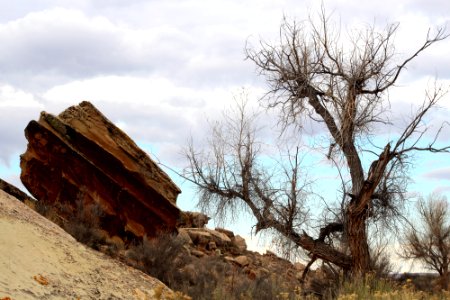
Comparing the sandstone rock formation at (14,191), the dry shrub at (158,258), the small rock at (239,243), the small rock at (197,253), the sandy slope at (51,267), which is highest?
the small rock at (239,243)

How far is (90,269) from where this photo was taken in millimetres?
11734

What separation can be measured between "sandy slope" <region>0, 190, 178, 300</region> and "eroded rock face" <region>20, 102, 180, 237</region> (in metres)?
3.01

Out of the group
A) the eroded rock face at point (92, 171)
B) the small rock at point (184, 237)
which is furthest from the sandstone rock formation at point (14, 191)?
the small rock at point (184, 237)

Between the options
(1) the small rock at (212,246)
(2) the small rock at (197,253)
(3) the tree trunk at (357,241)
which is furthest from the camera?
(1) the small rock at (212,246)

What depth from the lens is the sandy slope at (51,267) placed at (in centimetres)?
912

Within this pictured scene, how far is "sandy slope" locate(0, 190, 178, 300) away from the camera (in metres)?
9.12

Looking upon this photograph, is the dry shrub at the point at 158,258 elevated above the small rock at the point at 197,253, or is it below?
below

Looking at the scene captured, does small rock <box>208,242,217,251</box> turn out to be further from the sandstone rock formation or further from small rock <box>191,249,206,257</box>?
the sandstone rock formation

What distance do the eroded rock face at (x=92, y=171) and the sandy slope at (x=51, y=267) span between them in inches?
119

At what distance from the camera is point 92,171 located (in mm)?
17031

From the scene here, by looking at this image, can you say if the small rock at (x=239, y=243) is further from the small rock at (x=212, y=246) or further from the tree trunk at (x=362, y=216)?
the tree trunk at (x=362, y=216)

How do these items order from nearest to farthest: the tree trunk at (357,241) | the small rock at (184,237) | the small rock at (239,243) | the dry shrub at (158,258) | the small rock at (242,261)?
the dry shrub at (158,258) < the small rock at (184,237) < the tree trunk at (357,241) < the small rock at (242,261) < the small rock at (239,243)

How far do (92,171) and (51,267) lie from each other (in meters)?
6.77

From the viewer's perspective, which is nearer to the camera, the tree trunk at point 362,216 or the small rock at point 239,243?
the tree trunk at point 362,216
